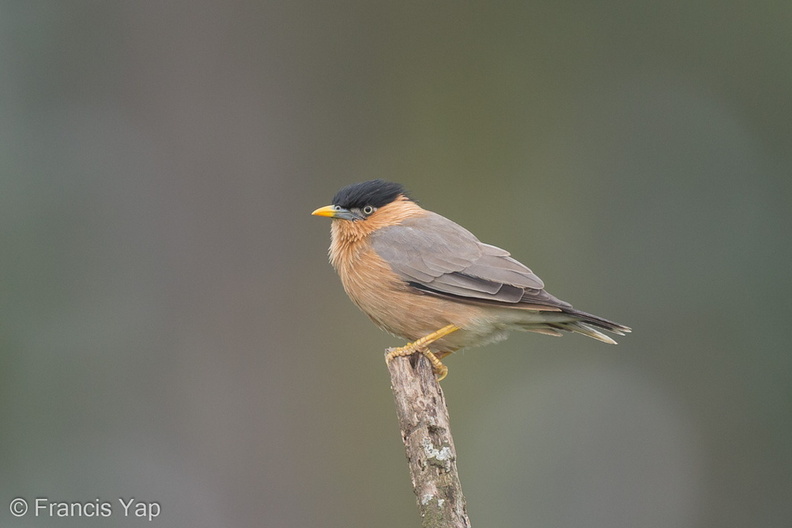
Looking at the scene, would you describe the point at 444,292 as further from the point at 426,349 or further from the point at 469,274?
the point at 426,349

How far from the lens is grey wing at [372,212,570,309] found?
16.3ft

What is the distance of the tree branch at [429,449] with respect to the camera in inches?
152

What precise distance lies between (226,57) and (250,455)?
367 cm

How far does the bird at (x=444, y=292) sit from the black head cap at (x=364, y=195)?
0.91ft

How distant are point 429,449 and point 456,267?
145 cm

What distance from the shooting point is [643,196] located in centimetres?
1039

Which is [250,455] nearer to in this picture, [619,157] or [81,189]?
[81,189]

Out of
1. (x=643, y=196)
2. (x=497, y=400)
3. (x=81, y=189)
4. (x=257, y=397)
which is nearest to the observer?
(x=257, y=397)

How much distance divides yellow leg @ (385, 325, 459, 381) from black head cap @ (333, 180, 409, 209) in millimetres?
A: 1134

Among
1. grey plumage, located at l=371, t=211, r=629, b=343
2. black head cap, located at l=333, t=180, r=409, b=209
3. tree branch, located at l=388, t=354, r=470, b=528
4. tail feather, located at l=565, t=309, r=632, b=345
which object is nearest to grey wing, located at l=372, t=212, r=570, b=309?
grey plumage, located at l=371, t=211, r=629, b=343

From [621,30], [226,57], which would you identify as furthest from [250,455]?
[621,30]

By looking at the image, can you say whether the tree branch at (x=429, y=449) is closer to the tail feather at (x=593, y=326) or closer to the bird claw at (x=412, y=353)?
→ the bird claw at (x=412, y=353)

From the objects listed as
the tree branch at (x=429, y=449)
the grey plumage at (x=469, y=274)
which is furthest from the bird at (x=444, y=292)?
the tree branch at (x=429, y=449)

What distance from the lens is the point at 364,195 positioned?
5.77 metres
